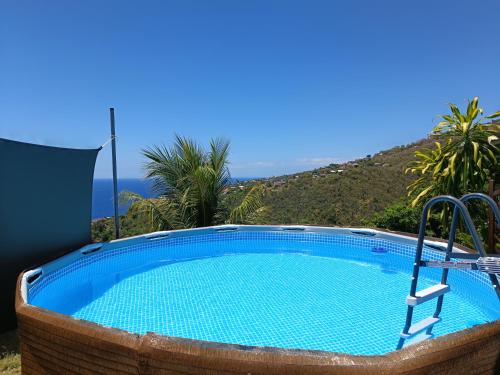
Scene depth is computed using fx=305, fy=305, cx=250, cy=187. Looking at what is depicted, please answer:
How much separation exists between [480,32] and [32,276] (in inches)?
482

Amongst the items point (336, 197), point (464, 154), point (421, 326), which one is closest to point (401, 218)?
point (464, 154)

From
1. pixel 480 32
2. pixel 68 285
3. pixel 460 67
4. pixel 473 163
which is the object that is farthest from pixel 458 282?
pixel 460 67

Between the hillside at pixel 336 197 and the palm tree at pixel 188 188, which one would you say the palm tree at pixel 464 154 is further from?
the palm tree at pixel 188 188

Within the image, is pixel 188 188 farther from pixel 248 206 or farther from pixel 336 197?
pixel 336 197

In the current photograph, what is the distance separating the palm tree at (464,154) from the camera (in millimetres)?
5645

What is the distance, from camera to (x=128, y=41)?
9.46m

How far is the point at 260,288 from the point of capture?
4.93 m

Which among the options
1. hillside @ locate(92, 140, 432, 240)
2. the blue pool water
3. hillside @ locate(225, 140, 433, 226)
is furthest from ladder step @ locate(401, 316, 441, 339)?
hillside @ locate(225, 140, 433, 226)

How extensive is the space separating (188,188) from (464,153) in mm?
5917

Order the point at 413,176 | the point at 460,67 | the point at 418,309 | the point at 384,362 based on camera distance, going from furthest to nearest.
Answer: the point at 413,176 → the point at 460,67 → the point at 418,309 → the point at 384,362

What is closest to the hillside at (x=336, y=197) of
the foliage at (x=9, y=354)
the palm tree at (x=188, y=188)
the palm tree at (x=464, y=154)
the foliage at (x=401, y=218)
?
the palm tree at (x=188, y=188)

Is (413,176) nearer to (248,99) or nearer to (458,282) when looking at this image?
(248,99)

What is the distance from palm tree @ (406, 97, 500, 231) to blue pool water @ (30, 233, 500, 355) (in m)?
1.38

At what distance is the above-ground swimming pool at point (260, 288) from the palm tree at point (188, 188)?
2.82 feet
